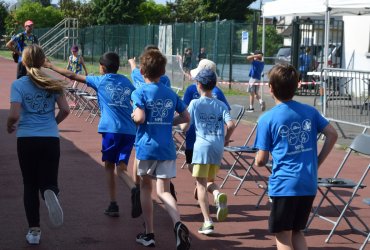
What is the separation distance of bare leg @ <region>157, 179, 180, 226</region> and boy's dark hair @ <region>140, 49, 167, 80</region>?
0.98 meters

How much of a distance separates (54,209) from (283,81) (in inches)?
97.3

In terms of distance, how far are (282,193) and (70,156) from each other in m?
7.82

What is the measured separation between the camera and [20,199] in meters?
9.19

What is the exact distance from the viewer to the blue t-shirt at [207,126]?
7695mm

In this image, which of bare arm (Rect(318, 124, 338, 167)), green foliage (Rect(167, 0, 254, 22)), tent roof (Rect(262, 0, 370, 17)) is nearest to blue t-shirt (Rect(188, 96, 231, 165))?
bare arm (Rect(318, 124, 338, 167))

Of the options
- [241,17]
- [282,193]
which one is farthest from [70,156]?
[241,17]

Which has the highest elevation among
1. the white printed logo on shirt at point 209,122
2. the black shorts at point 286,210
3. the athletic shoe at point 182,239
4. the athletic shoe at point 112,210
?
the white printed logo on shirt at point 209,122

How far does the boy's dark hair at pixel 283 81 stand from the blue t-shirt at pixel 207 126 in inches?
82.4

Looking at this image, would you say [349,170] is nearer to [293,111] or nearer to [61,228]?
[61,228]

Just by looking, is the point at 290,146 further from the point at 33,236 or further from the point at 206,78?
the point at 33,236

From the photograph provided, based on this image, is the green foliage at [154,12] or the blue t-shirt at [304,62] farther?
the green foliage at [154,12]

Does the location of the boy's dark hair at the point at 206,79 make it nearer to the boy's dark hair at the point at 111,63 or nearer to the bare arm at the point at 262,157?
the boy's dark hair at the point at 111,63

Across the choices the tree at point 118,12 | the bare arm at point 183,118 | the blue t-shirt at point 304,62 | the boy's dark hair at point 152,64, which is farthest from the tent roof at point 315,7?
the tree at point 118,12

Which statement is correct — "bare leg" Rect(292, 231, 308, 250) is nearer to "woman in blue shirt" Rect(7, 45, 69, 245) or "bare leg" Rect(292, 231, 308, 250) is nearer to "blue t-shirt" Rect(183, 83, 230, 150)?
"woman in blue shirt" Rect(7, 45, 69, 245)
